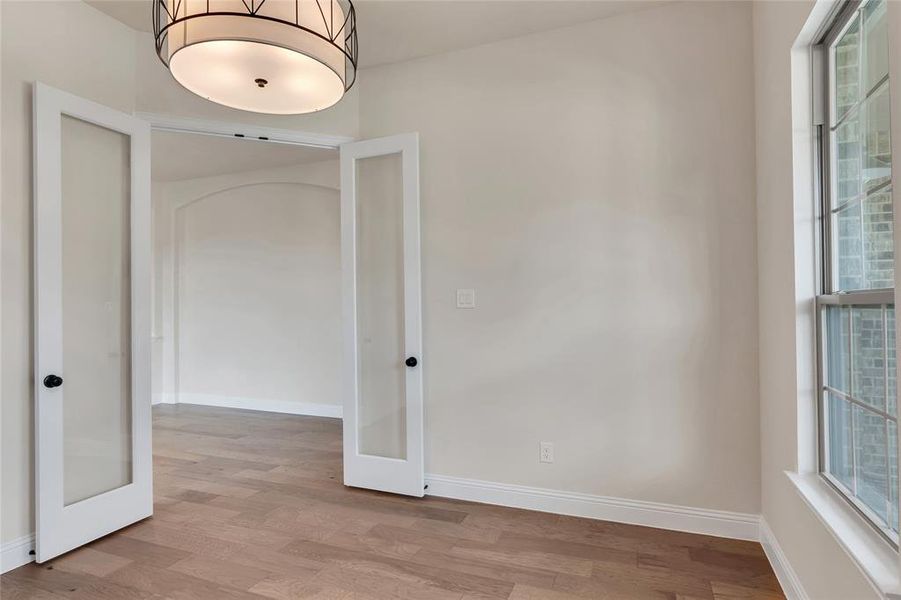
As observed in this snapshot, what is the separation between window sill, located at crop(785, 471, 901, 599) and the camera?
1302mm

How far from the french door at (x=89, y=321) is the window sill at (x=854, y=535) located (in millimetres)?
3382

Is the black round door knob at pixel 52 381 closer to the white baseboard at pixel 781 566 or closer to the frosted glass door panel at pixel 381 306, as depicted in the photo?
the frosted glass door panel at pixel 381 306

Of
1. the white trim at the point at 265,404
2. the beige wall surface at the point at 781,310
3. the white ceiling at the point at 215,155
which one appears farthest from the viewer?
the white trim at the point at 265,404

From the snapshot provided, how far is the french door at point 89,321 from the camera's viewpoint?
2498 millimetres

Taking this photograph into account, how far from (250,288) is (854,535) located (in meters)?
6.19

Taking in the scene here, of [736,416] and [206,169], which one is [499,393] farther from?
[206,169]

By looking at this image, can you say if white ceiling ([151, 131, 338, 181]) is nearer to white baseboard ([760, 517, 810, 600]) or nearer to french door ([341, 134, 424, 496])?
french door ([341, 134, 424, 496])

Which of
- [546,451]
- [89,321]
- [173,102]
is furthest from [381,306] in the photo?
[173,102]

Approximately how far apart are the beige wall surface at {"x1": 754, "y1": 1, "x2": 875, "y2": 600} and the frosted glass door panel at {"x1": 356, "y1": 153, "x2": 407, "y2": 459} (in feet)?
7.08

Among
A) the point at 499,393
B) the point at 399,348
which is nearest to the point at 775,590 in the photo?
the point at 499,393

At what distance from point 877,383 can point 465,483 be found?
2.33m

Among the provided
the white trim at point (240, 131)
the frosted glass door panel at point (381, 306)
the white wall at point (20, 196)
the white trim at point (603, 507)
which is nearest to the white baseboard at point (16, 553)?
the white wall at point (20, 196)

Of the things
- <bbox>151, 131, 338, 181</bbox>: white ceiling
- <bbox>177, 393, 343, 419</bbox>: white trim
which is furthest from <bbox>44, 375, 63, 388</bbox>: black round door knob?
<bbox>177, 393, 343, 419</bbox>: white trim

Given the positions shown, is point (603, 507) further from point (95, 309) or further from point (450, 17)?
point (95, 309)
